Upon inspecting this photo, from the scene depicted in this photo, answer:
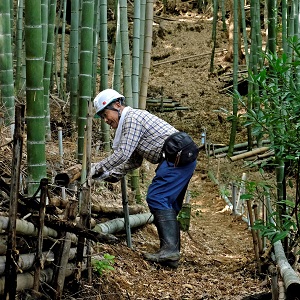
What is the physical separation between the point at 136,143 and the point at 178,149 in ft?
1.00

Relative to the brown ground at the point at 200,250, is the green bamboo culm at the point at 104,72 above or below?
above

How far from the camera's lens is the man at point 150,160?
400cm

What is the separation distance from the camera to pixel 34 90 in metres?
3.50

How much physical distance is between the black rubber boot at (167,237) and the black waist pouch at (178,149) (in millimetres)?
351

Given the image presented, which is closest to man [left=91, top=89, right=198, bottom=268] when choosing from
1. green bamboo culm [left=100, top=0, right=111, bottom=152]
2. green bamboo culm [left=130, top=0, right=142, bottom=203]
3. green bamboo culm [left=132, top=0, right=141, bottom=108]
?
green bamboo culm [left=130, top=0, right=142, bottom=203]

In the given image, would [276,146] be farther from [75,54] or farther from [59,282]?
[75,54]

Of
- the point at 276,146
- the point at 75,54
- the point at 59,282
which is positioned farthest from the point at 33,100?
the point at 75,54

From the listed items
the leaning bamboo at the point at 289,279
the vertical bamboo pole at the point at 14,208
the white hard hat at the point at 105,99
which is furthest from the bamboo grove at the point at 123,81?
the vertical bamboo pole at the point at 14,208

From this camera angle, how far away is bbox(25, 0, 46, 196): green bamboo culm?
11.4ft

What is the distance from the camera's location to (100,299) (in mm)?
3309

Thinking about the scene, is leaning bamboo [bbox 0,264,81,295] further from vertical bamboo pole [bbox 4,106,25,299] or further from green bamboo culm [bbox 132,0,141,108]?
green bamboo culm [bbox 132,0,141,108]

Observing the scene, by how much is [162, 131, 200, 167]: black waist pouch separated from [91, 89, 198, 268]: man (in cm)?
2

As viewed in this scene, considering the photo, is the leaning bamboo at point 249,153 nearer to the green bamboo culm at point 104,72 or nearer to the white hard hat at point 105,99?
the green bamboo culm at point 104,72

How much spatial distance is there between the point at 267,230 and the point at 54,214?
1086 millimetres
